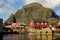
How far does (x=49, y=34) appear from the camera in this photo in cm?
8075

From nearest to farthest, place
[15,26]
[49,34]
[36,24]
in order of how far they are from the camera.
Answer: [49,34] < [36,24] < [15,26]

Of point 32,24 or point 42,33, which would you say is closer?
point 42,33

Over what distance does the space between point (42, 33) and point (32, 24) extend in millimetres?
61776

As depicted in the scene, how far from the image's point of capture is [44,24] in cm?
15138

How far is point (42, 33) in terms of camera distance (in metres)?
89.9

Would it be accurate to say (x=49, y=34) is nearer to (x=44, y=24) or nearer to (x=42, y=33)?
(x=42, y=33)

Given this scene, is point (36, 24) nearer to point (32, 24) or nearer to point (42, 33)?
point (32, 24)

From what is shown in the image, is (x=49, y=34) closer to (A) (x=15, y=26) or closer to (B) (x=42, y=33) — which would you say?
(B) (x=42, y=33)

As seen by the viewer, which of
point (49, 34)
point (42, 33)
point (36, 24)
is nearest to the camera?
point (49, 34)

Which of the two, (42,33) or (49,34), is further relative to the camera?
(42,33)

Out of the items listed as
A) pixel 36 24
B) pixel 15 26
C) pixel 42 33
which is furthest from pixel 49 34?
pixel 15 26

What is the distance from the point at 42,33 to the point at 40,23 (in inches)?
2402

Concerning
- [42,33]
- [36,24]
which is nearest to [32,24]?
[36,24]

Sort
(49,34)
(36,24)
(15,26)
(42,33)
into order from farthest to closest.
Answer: (15,26), (36,24), (42,33), (49,34)
